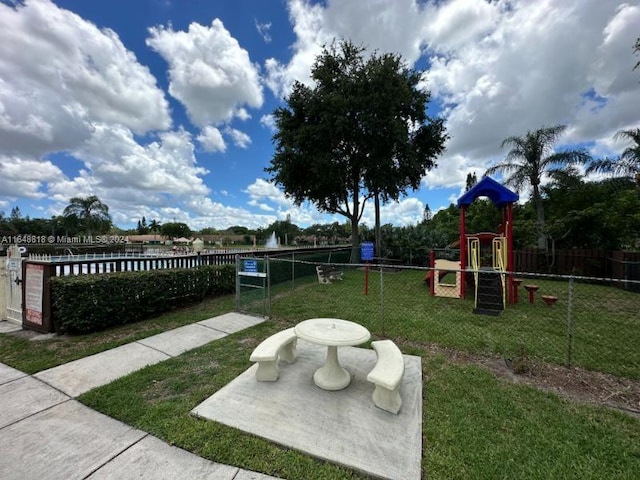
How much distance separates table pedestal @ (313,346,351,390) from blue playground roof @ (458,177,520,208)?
25.0ft

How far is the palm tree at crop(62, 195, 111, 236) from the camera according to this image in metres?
48.4

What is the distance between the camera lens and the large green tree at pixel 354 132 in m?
14.9

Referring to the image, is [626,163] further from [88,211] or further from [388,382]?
[88,211]

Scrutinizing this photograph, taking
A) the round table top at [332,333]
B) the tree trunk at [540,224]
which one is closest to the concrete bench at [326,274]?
the round table top at [332,333]

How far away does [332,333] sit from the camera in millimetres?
3221

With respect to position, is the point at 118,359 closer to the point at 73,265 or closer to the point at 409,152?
the point at 73,265

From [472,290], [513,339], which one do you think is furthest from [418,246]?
[513,339]

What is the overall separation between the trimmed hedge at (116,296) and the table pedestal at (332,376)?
438cm

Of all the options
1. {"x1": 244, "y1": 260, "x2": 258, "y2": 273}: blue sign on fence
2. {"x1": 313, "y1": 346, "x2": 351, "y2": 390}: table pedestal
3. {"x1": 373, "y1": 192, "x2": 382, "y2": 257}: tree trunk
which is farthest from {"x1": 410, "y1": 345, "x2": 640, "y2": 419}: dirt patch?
{"x1": 373, "y1": 192, "x2": 382, "y2": 257}: tree trunk

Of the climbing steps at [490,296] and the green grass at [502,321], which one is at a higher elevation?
the climbing steps at [490,296]

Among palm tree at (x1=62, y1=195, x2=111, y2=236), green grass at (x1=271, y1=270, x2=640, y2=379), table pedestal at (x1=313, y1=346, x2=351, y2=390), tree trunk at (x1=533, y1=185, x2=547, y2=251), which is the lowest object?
green grass at (x1=271, y1=270, x2=640, y2=379)

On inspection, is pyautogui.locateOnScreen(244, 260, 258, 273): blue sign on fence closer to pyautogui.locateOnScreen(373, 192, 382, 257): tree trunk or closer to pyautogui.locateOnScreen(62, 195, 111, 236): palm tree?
pyautogui.locateOnScreen(373, 192, 382, 257): tree trunk

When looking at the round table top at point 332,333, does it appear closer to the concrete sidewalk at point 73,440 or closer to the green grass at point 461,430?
the green grass at point 461,430

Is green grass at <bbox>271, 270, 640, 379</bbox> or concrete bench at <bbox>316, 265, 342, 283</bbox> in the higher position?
concrete bench at <bbox>316, 265, 342, 283</bbox>
